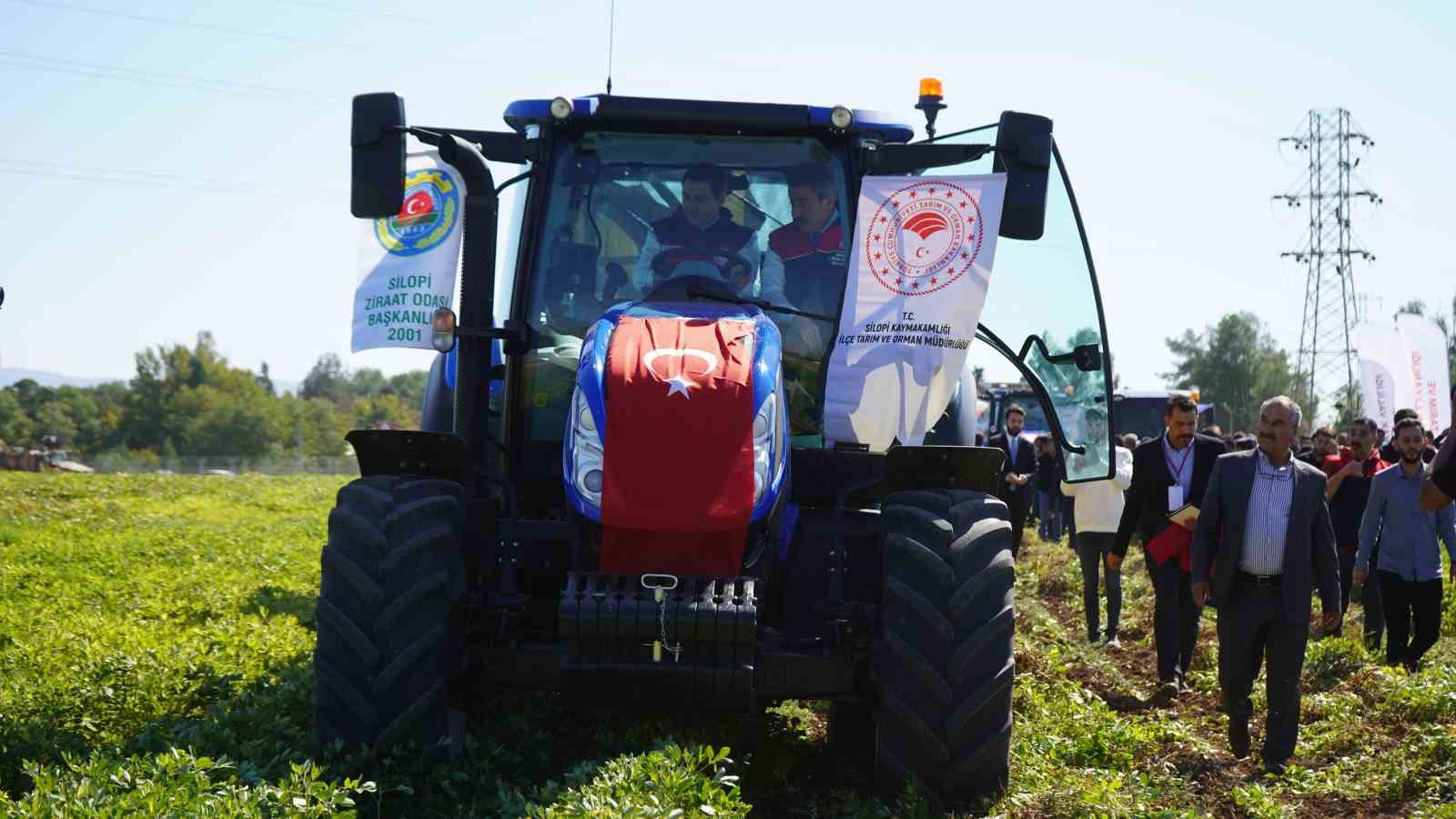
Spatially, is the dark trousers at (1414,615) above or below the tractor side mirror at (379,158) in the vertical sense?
below

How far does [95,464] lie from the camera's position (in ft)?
241

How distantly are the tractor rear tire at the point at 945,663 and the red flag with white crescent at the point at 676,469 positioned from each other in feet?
2.29

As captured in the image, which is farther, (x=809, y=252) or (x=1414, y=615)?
(x=1414, y=615)

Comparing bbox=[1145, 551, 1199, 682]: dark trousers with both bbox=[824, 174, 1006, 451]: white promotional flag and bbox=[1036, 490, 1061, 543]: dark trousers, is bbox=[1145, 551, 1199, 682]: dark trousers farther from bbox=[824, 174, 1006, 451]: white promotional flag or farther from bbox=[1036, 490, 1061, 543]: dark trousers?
bbox=[1036, 490, 1061, 543]: dark trousers

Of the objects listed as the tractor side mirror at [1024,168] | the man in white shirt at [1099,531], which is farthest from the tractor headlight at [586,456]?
the man in white shirt at [1099,531]

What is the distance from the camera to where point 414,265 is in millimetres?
6961

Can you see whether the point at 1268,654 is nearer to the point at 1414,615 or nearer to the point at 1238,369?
the point at 1414,615

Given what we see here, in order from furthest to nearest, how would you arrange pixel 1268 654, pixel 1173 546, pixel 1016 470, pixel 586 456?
pixel 1016 470, pixel 1173 546, pixel 1268 654, pixel 586 456

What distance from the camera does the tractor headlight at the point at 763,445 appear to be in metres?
5.73

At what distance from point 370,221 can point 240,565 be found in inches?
362

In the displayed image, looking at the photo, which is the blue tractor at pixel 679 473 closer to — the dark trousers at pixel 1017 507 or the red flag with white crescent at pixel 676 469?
the red flag with white crescent at pixel 676 469

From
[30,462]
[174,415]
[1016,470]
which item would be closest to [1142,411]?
[1016,470]

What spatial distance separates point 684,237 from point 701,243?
0.08 metres

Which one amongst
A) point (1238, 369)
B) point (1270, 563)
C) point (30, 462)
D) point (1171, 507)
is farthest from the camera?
point (1238, 369)
